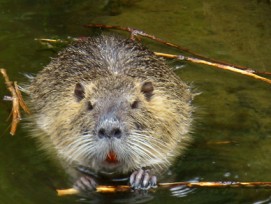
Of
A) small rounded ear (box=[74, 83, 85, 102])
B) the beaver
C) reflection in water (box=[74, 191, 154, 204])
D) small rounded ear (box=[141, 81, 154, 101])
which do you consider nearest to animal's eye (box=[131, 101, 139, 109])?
the beaver

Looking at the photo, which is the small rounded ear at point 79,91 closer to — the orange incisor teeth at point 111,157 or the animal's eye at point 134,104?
the animal's eye at point 134,104

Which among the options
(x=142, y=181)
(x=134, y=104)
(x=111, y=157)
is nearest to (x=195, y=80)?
(x=134, y=104)

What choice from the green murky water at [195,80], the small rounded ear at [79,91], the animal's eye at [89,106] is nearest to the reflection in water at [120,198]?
the green murky water at [195,80]

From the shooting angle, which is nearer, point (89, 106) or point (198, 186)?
point (198, 186)

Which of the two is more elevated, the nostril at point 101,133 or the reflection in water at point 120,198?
the nostril at point 101,133

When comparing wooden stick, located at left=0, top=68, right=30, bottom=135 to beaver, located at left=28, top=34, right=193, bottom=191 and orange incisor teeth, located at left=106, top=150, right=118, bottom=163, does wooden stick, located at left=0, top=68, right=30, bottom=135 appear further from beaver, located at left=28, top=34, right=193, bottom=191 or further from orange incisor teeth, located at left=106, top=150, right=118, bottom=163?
orange incisor teeth, located at left=106, top=150, right=118, bottom=163

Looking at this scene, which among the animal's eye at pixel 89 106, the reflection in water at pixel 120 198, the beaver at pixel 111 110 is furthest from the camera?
the animal's eye at pixel 89 106

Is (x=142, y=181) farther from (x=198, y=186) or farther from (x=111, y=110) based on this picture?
(x=111, y=110)

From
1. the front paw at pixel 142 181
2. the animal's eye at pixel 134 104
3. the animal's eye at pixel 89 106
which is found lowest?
the front paw at pixel 142 181
